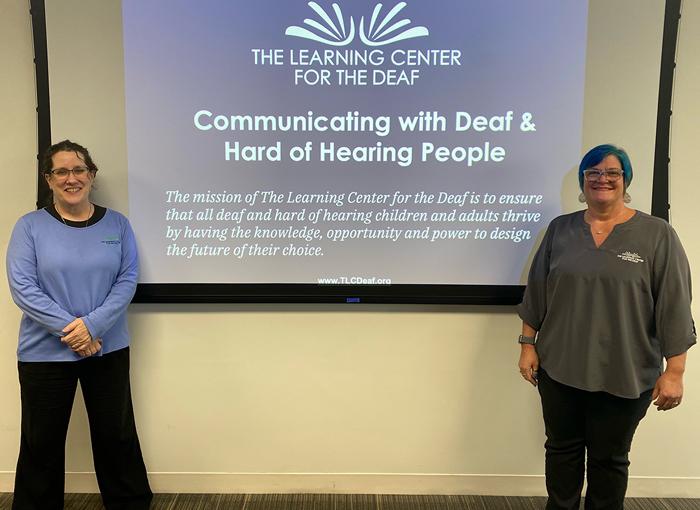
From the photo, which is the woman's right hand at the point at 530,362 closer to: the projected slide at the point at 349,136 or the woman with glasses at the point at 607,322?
the woman with glasses at the point at 607,322

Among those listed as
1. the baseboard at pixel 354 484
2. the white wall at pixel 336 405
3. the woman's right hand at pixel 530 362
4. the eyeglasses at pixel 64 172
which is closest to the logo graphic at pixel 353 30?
the eyeglasses at pixel 64 172

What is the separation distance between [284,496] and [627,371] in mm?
1556

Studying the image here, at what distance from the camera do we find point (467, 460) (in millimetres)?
2225

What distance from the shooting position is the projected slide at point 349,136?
1947 millimetres

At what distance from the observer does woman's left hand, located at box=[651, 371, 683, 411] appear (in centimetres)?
162

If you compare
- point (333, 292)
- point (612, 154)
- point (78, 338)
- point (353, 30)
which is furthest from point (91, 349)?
point (612, 154)

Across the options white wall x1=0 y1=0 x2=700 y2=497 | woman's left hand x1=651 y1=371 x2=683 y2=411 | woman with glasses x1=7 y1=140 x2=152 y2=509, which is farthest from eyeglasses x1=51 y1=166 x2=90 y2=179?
woman's left hand x1=651 y1=371 x2=683 y2=411

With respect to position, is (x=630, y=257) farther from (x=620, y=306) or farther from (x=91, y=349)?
(x=91, y=349)

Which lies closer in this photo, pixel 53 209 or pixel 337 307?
pixel 53 209

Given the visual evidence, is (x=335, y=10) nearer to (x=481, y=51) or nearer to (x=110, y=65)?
(x=481, y=51)

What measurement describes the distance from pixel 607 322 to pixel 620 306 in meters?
0.07

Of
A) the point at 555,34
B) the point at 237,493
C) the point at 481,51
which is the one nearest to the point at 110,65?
the point at 481,51

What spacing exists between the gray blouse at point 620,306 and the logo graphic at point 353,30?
1.01 metres

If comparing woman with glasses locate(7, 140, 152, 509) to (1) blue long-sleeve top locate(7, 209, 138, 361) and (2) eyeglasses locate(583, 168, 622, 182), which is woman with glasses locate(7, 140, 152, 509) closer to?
(1) blue long-sleeve top locate(7, 209, 138, 361)
